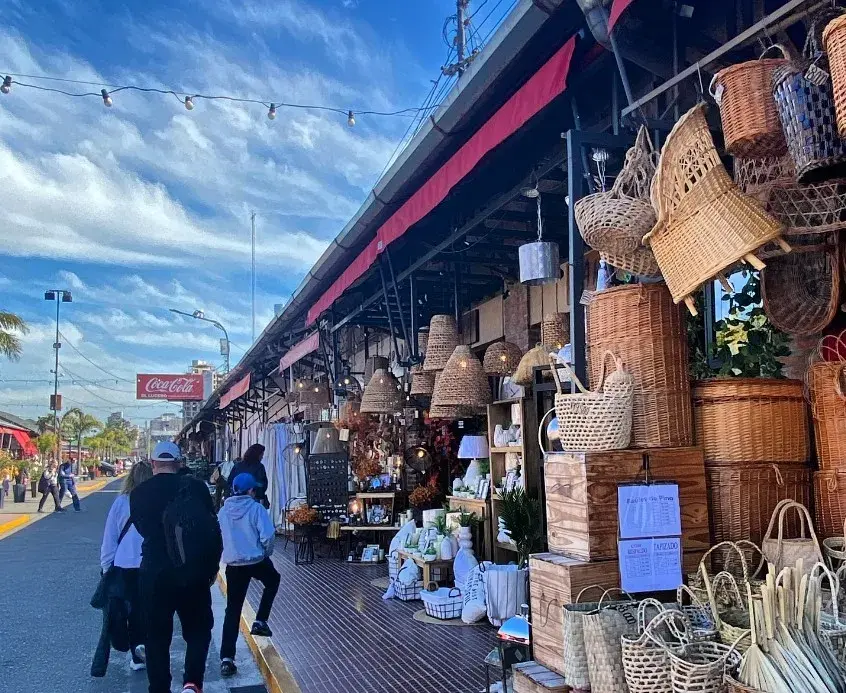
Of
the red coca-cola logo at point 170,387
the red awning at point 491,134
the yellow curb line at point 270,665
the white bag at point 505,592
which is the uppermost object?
the red coca-cola logo at point 170,387

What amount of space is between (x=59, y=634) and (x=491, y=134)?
6604 millimetres

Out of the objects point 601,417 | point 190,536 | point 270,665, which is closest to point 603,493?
point 601,417

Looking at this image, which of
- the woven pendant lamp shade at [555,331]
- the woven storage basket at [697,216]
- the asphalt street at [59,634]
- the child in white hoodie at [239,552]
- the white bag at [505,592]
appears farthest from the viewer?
the woven pendant lamp shade at [555,331]

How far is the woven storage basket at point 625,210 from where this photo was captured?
331 cm

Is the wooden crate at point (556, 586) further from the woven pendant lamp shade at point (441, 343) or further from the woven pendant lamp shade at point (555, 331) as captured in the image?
the woven pendant lamp shade at point (441, 343)

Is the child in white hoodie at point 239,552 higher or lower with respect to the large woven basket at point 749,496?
lower

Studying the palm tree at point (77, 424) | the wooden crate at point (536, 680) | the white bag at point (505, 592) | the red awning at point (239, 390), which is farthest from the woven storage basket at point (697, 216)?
the palm tree at point (77, 424)


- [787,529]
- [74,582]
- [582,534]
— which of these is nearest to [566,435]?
[582,534]

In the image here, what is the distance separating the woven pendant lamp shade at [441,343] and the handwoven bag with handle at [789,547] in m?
4.95

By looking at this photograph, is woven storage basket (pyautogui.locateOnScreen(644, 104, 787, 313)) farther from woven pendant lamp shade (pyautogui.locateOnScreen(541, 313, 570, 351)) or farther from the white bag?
the white bag

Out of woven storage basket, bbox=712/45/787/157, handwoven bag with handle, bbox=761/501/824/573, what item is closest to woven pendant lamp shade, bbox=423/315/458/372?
handwoven bag with handle, bbox=761/501/824/573

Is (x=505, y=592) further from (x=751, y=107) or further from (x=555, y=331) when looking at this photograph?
(x=751, y=107)

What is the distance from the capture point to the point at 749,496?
347cm

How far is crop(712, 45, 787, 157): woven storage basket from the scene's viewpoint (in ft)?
9.41
